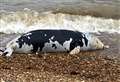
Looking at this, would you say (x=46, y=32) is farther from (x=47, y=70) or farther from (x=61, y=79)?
(x=61, y=79)

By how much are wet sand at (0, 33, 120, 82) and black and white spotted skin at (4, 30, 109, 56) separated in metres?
0.24

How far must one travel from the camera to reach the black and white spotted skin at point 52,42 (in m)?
11.0

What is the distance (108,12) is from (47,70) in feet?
29.9

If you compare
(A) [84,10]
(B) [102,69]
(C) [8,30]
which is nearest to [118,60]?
(B) [102,69]

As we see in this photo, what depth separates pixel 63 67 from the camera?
963cm

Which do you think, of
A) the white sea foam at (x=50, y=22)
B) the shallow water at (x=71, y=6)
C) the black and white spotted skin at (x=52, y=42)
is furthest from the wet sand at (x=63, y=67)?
the shallow water at (x=71, y=6)

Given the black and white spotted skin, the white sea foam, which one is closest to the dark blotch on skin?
the black and white spotted skin

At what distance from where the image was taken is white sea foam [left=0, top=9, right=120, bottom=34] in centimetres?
1490

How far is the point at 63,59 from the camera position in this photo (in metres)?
10.4

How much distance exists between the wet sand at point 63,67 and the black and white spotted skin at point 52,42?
24 centimetres

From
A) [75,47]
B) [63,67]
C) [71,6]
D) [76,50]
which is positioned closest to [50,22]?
[71,6]

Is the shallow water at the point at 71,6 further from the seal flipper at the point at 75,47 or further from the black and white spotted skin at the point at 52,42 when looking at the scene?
the seal flipper at the point at 75,47

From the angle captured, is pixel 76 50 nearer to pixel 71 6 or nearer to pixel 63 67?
pixel 63 67

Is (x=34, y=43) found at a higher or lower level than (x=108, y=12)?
higher
